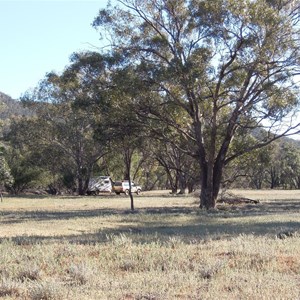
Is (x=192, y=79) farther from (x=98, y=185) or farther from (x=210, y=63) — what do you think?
(x=98, y=185)

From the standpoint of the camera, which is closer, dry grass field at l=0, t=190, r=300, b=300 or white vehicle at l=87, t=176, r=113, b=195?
dry grass field at l=0, t=190, r=300, b=300

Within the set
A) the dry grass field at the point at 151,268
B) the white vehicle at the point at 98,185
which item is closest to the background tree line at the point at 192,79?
the dry grass field at the point at 151,268

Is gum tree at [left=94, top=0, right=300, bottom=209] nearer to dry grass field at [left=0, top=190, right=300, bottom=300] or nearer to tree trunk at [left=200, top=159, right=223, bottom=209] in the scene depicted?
tree trunk at [left=200, top=159, right=223, bottom=209]

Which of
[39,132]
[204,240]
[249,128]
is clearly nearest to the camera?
[204,240]

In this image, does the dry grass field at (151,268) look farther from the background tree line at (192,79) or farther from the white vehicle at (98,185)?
the white vehicle at (98,185)

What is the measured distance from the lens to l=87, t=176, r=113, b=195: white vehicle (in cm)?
5672

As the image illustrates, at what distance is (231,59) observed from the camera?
26.1 m

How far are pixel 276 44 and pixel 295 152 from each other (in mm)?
71110

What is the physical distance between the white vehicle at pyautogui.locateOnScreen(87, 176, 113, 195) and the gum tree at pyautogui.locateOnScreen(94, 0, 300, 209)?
Result: 28.5 metres

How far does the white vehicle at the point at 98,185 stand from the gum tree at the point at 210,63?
93.7 feet

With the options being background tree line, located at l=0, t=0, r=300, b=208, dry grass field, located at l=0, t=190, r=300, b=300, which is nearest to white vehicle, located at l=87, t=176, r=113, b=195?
background tree line, located at l=0, t=0, r=300, b=208

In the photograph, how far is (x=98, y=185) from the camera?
187 feet

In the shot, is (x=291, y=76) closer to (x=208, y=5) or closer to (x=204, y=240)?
(x=208, y=5)

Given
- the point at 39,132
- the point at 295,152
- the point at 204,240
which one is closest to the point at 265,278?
the point at 204,240
